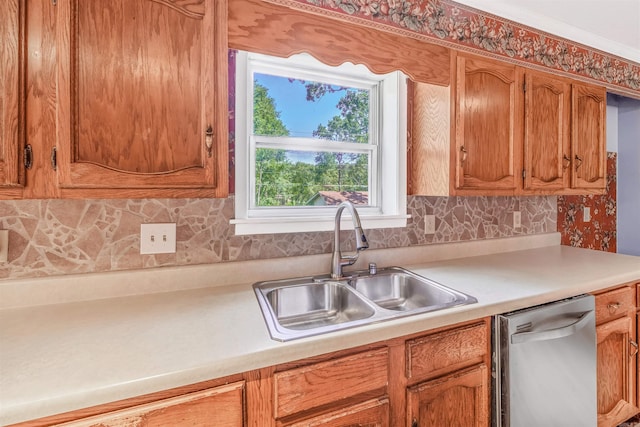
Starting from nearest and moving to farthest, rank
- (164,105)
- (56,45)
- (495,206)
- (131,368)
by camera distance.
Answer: (131,368) → (56,45) → (164,105) → (495,206)

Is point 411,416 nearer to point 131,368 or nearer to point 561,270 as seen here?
point 131,368

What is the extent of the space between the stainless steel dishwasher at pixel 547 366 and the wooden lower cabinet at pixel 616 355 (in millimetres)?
190

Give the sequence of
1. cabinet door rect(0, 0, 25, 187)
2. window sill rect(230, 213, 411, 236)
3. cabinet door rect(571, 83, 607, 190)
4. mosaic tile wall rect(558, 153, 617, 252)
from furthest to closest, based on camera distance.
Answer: mosaic tile wall rect(558, 153, 617, 252) < cabinet door rect(571, 83, 607, 190) < window sill rect(230, 213, 411, 236) < cabinet door rect(0, 0, 25, 187)

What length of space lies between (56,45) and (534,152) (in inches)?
83.9

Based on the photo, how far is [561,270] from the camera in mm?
1626

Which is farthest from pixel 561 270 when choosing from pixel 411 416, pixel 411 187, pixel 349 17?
pixel 349 17

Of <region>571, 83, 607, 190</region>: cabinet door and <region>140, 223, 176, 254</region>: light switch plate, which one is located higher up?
<region>571, 83, 607, 190</region>: cabinet door

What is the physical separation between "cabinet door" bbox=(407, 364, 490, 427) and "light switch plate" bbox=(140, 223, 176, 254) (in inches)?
40.7

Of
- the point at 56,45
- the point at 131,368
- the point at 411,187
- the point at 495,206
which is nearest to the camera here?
the point at 131,368

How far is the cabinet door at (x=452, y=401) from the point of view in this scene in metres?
1.05

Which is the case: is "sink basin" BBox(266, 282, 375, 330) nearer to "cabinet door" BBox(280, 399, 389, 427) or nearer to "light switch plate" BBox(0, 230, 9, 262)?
"cabinet door" BBox(280, 399, 389, 427)

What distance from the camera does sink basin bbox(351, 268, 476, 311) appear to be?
1.46 metres

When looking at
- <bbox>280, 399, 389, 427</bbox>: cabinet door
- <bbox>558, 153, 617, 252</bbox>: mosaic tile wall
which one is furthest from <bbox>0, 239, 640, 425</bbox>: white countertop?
<bbox>558, 153, 617, 252</bbox>: mosaic tile wall

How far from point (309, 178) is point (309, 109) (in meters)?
0.37
